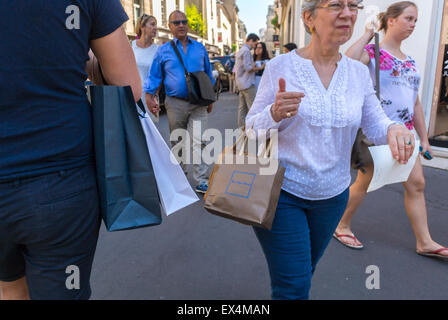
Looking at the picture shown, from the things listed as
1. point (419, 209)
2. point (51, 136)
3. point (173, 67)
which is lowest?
point (419, 209)

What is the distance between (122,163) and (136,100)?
27 cm

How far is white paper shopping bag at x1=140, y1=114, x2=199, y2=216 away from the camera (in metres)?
1.48

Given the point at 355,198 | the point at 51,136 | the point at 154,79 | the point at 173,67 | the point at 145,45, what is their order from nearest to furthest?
the point at 51,136 → the point at 355,198 → the point at 173,67 → the point at 154,79 → the point at 145,45

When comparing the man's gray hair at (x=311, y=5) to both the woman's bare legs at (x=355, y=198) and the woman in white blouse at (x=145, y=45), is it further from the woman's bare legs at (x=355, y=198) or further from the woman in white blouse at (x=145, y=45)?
the woman in white blouse at (x=145, y=45)

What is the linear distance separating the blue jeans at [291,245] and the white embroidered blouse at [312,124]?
0.06 meters

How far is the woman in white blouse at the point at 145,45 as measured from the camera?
16.5 ft

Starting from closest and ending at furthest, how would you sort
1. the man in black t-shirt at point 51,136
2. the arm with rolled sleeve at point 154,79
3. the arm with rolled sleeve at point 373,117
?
1. the man in black t-shirt at point 51,136
2. the arm with rolled sleeve at point 373,117
3. the arm with rolled sleeve at point 154,79

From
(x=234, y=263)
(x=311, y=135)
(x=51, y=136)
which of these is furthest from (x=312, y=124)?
(x=234, y=263)

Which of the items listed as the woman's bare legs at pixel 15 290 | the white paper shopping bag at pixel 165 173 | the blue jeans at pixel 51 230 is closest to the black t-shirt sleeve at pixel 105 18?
the white paper shopping bag at pixel 165 173

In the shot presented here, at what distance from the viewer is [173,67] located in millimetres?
4633

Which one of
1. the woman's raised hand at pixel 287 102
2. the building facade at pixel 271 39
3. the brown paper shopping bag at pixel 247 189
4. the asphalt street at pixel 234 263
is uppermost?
the building facade at pixel 271 39

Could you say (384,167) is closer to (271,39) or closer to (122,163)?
(122,163)

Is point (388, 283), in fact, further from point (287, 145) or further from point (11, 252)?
point (11, 252)
